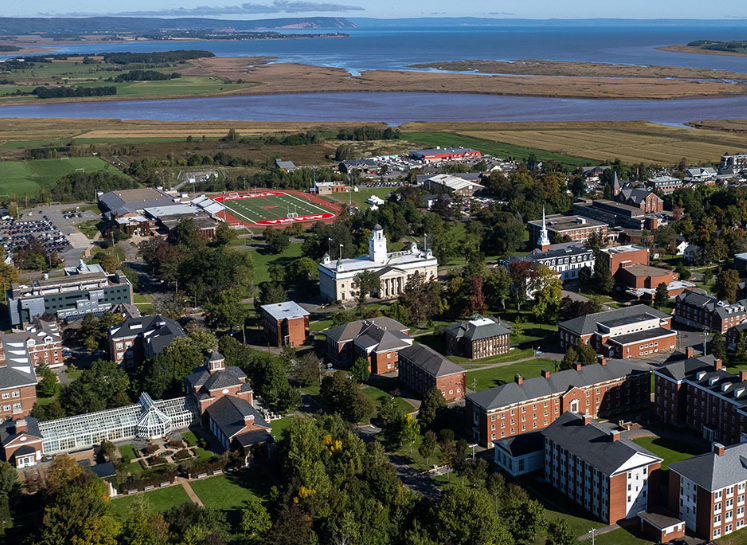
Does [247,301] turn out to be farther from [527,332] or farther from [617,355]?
[617,355]

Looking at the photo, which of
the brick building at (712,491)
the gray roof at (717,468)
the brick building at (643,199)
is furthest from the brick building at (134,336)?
the brick building at (643,199)

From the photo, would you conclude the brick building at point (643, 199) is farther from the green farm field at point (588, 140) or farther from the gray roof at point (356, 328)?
the gray roof at point (356, 328)

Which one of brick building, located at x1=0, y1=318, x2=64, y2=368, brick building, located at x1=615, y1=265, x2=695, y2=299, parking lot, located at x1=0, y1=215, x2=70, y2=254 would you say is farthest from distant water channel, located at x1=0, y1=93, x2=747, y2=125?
brick building, located at x1=0, y1=318, x2=64, y2=368

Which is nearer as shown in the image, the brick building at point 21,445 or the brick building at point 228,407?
the brick building at point 21,445

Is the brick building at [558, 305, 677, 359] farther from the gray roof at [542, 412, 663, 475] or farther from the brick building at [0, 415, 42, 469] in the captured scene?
the brick building at [0, 415, 42, 469]

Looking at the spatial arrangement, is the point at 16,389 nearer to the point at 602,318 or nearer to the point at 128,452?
the point at 128,452

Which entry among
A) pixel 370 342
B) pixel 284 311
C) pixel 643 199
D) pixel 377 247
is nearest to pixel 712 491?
pixel 370 342
